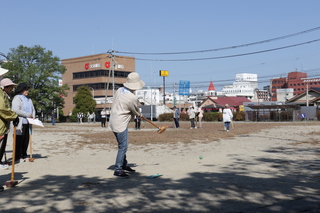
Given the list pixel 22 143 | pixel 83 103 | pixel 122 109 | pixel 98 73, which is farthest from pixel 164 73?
pixel 122 109

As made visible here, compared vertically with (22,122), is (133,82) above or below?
above

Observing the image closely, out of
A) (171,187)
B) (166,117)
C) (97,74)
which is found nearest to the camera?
(171,187)

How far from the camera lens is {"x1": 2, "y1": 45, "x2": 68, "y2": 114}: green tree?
186 feet

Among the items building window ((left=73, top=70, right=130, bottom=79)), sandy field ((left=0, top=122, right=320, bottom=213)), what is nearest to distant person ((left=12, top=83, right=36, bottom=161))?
sandy field ((left=0, top=122, right=320, bottom=213))

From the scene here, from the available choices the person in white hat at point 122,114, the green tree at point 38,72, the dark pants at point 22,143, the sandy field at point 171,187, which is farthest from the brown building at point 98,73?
the person in white hat at point 122,114

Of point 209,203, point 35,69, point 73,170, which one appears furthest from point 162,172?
point 35,69

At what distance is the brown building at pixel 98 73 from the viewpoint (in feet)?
295

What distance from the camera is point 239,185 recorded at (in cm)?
550

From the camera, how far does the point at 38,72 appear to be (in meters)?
57.8

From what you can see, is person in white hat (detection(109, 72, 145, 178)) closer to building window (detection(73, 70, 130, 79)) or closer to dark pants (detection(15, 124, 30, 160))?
dark pants (detection(15, 124, 30, 160))

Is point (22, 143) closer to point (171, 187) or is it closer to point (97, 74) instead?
point (171, 187)

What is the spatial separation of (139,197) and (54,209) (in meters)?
1.06

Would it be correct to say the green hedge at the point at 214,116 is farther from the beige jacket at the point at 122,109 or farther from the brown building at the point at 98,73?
the beige jacket at the point at 122,109

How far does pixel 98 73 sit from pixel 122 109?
282ft
